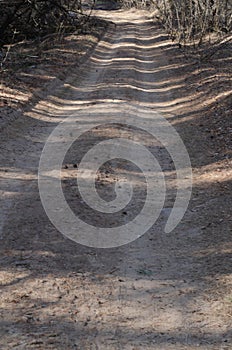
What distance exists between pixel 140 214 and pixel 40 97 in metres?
7.79

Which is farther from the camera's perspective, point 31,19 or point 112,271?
point 31,19

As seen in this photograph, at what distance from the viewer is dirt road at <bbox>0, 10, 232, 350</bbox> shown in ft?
14.1

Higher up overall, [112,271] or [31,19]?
[112,271]

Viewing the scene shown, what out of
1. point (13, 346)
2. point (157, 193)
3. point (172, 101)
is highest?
point (13, 346)

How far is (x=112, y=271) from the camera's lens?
535cm

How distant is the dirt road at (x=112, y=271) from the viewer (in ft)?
14.1

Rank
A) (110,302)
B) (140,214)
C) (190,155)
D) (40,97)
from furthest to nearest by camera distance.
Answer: (40,97)
(190,155)
(140,214)
(110,302)

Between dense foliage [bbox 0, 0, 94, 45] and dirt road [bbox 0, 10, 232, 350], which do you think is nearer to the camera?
dirt road [bbox 0, 10, 232, 350]

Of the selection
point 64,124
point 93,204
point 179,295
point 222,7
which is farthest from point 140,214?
point 222,7

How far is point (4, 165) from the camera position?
8.42 m

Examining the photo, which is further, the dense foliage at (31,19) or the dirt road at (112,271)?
the dense foliage at (31,19)

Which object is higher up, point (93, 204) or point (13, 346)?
point (13, 346)

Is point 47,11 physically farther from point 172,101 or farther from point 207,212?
point 207,212

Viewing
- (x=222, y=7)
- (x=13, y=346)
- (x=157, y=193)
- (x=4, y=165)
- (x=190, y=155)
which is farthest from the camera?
(x=222, y=7)
